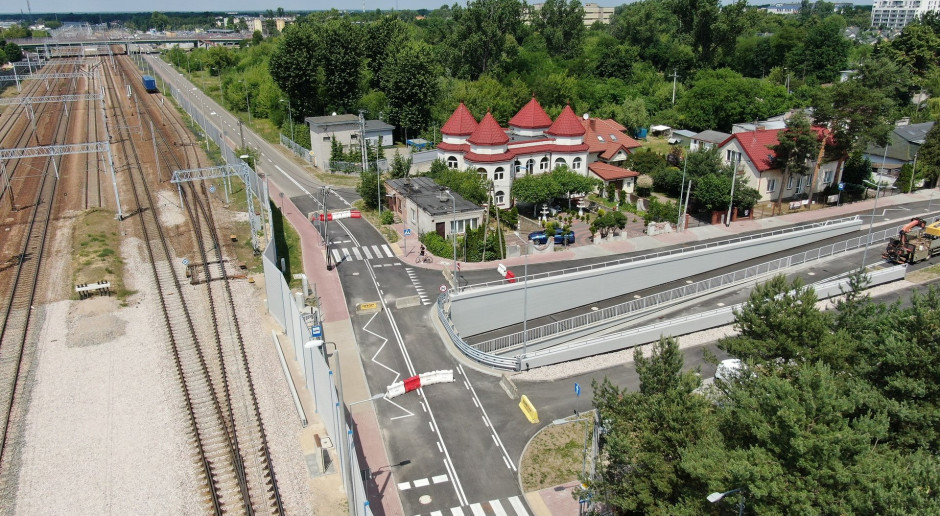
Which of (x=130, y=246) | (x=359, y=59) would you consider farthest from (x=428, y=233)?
(x=359, y=59)

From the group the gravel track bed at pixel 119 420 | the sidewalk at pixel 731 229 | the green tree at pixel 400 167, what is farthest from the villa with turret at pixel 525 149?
the gravel track bed at pixel 119 420

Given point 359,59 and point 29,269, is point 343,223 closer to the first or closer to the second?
point 29,269

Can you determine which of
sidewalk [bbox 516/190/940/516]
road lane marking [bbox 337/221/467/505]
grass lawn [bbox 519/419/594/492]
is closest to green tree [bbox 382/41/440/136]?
road lane marking [bbox 337/221/467/505]

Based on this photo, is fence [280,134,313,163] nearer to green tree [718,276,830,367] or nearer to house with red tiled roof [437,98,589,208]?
house with red tiled roof [437,98,589,208]

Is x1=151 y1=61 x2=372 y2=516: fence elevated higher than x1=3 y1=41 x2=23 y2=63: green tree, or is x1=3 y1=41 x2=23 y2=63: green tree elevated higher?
x1=3 y1=41 x2=23 y2=63: green tree

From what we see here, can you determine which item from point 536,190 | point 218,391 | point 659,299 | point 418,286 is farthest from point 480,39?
point 218,391

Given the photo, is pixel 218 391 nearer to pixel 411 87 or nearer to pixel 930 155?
pixel 411 87

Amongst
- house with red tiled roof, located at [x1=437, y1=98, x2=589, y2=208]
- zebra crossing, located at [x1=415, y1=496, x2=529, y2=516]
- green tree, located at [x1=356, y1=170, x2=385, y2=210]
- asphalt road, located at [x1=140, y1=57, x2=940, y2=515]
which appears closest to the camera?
zebra crossing, located at [x1=415, y1=496, x2=529, y2=516]
